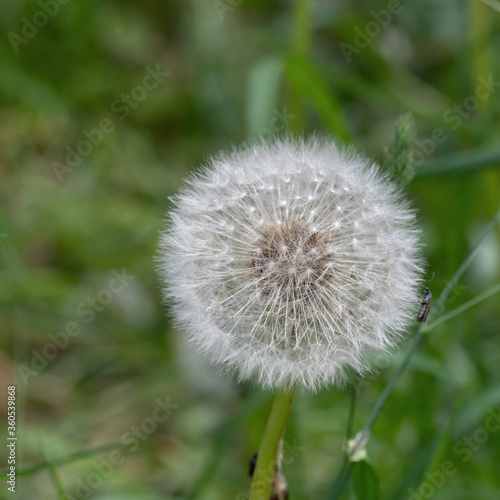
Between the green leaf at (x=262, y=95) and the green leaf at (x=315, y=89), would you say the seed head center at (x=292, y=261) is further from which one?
the green leaf at (x=262, y=95)

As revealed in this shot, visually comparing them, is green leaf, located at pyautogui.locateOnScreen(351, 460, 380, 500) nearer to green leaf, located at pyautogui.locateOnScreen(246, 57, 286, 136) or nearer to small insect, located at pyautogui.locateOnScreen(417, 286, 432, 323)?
small insect, located at pyautogui.locateOnScreen(417, 286, 432, 323)

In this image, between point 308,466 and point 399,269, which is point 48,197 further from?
point 399,269

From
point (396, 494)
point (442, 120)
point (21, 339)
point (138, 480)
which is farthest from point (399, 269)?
point (21, 339)

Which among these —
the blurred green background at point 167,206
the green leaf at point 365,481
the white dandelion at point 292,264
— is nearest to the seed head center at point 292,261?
the white dandelion at point 292,264

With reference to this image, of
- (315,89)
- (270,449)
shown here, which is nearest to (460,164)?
(315,89)

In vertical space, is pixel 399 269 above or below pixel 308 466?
above

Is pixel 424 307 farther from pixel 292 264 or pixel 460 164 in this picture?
pixel 460 164

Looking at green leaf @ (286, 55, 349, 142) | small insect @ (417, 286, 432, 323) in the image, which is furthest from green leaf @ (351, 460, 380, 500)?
green leaf @ (286, 55, 349, 142)
